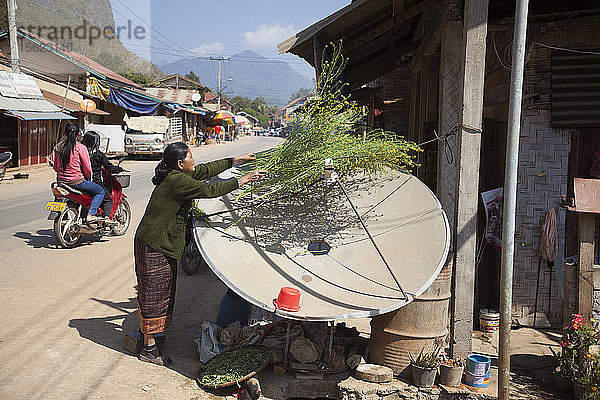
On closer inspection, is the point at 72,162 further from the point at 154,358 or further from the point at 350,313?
the point at 350,313

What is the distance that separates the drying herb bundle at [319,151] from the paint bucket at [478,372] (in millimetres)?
1765

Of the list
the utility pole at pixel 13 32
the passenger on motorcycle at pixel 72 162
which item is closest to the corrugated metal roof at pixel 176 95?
the utility pole at pixel 13 32

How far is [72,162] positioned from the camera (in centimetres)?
808

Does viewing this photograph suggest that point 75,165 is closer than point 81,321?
No

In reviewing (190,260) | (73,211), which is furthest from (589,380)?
(73,211)

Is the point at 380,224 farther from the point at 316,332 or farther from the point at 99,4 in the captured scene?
the point at 99,4

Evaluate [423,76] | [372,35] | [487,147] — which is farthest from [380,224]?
[423,76]

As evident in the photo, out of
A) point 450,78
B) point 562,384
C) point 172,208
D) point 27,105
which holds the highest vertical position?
point 27,105

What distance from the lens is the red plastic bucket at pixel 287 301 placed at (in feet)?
12.9

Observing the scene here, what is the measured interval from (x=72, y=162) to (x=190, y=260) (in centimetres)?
247

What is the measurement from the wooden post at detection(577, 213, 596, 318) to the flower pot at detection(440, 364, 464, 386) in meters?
1.21

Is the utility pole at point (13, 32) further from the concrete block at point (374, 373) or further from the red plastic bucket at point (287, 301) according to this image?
the concrete block at point (374, 373)

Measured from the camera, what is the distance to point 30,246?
854 centimetres

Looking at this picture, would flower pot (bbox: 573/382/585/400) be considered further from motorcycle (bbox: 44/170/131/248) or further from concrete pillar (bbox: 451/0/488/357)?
motorcycle (bbox: 44/170/131/248)
